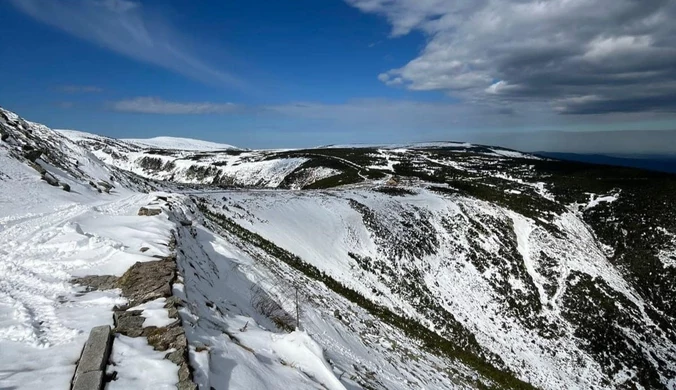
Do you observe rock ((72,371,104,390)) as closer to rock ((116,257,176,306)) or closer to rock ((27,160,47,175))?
rock ((116,257,176,306))

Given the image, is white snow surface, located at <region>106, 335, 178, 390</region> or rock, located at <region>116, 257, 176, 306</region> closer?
white snow surface, located at <region>106, 335, 178, 390</region>

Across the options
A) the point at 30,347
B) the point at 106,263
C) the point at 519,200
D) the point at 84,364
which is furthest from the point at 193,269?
the point at 519,200

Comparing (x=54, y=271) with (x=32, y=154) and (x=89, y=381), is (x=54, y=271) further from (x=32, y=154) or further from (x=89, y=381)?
(x=32, y=154)

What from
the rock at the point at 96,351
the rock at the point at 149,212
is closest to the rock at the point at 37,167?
the rock at the point at 149,212

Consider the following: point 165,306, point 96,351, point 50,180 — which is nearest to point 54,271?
point 165,306

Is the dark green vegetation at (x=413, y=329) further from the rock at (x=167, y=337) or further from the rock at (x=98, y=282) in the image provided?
the rock at (x=167, y=337)

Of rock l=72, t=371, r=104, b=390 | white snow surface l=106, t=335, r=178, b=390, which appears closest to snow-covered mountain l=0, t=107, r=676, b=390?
white snow surface l=106, t=335, r=178, b=390
